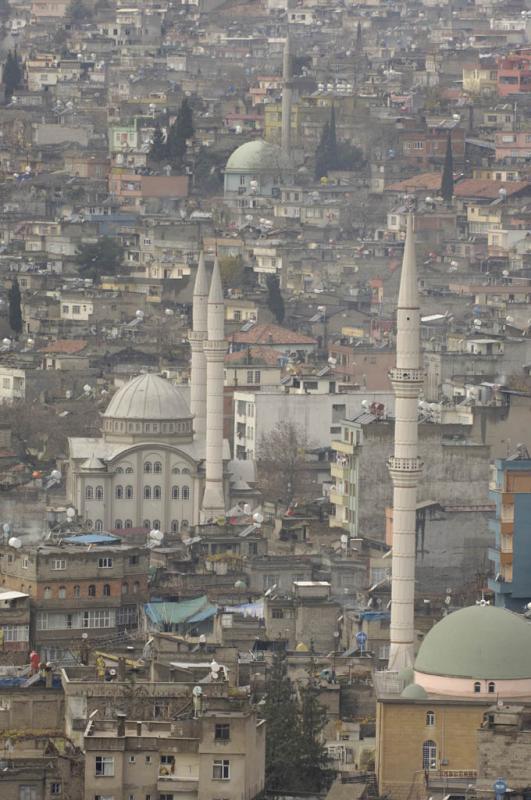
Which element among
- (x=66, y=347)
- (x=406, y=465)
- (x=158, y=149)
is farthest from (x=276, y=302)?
(x=406, y=465)

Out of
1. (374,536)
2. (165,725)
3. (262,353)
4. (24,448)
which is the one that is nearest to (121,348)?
(262,353)

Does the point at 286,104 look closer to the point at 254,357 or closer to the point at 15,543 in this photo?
the point at 254,357

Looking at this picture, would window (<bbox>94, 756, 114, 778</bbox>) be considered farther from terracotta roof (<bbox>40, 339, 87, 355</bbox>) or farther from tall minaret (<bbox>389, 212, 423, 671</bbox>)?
terracotta roof (<bbox>40, 339, 87, 355</bbox>)

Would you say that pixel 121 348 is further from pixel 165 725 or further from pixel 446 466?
pixel 165 725

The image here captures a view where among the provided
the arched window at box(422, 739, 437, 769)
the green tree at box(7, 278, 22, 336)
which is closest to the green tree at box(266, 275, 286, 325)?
the green tree at box(7, 278, 22, 336)

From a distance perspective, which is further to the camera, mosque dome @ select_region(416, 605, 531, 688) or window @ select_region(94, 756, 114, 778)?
mosque dome @ select_region(416, 605, 531, 688)

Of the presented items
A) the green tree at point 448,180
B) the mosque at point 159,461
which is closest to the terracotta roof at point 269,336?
the mosque at point 159,461
